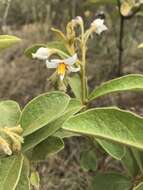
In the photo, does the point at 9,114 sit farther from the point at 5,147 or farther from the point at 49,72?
the point at 49,72

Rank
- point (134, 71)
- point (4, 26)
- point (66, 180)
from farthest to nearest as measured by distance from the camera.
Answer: point (4, 26) < point (134, 71) < point (66, 180)

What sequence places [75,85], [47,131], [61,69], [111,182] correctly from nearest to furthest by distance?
[47,131] → [61,69] → [75,85] → [111,182]

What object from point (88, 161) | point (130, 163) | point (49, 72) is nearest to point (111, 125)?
point (130, 163)

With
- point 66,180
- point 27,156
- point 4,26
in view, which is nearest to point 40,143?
point 27,156

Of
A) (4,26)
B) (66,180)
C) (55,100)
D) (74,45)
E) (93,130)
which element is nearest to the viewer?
(93,130)

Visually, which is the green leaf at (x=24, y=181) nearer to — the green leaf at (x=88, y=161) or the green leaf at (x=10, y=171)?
the green leaf at (x=10, y=171)

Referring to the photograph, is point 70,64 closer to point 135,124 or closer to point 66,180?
point 135,124

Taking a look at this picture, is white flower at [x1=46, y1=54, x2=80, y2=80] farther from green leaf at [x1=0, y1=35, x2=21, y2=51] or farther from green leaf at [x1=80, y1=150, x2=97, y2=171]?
green leaf at [x1=80, y1=150, x2=97, y2=171]
